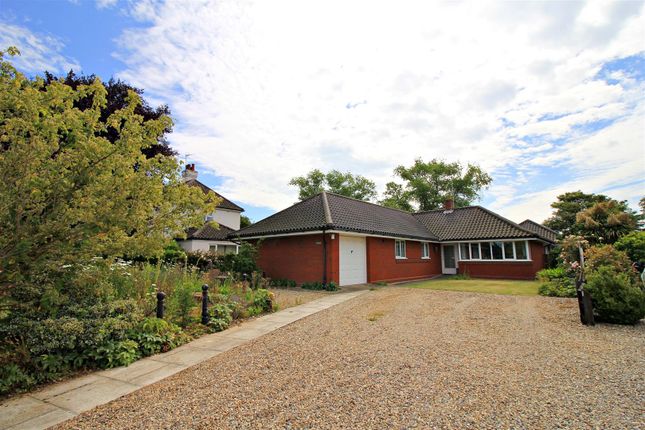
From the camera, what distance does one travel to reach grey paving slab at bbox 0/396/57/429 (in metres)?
3.53

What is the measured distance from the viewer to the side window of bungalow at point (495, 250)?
19.9 meters

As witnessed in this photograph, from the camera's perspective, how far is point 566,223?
33.5m

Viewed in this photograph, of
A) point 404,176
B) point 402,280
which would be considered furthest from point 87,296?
point 404,176

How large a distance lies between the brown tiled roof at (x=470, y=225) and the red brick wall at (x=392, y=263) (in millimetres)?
2154

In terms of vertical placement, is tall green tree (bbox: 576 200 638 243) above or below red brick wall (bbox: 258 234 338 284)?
above

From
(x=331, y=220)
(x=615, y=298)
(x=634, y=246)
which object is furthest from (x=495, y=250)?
(x=615, y=298)

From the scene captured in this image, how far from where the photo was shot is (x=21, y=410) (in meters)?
3.77

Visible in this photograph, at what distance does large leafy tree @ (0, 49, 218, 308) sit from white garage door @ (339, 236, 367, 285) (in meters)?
11.2

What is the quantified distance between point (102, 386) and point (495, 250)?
21.5 m

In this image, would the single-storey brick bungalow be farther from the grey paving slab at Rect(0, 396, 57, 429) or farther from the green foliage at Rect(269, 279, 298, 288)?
the grey paving slab at Rect(0, 396, 57, 429)

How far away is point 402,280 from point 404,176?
106 feet

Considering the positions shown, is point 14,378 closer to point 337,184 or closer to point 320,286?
point 320,286

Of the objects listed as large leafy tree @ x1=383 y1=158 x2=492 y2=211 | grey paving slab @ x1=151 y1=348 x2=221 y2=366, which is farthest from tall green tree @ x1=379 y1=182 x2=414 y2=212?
grey paving slab @ x1=151 y1=348 x2=221 y2=366

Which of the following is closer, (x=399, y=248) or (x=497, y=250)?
(x=399, y=248)
